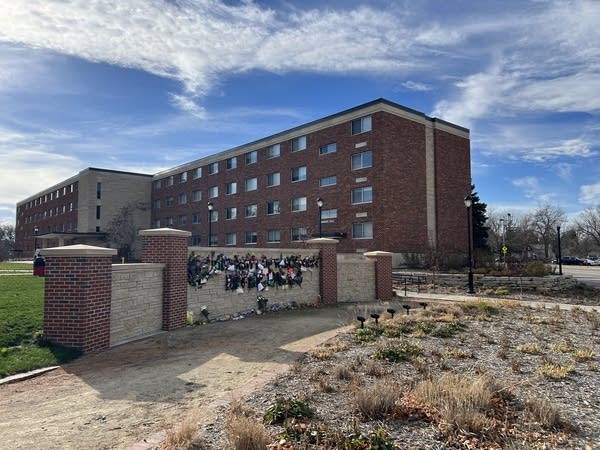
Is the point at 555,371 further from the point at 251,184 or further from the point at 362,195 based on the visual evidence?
the point at 251,184

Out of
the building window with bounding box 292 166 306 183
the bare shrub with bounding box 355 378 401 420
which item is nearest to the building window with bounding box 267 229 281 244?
the building window with bounding box 292 166 306 183

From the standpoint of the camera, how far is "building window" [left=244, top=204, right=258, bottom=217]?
149 feet

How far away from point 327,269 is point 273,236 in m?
26.0

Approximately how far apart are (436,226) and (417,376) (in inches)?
1277

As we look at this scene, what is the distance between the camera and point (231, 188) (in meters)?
49.2

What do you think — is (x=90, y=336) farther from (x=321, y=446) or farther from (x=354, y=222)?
(x=354, y=222)

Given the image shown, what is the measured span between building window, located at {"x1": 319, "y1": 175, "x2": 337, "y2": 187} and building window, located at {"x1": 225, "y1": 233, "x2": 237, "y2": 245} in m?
14.5

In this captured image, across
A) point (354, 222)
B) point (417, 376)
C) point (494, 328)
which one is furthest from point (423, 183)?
point (417, 376)

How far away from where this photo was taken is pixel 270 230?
43188mm

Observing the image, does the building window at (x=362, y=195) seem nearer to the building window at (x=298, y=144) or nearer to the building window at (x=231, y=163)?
the building window at (x=298, y=144)

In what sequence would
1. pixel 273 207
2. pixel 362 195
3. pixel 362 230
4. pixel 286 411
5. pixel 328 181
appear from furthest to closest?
pixel 273 207, pixel 328 181, pixel 362 195, pixel 362 230, pixel 286 411

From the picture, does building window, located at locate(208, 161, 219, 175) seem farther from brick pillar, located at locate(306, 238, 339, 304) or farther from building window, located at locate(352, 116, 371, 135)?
brick pillar, located at locate(306, 238, 339, 304)

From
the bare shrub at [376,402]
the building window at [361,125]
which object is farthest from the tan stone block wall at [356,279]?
the building window at [361,125]

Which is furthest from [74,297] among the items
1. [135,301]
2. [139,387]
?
[139,387]
